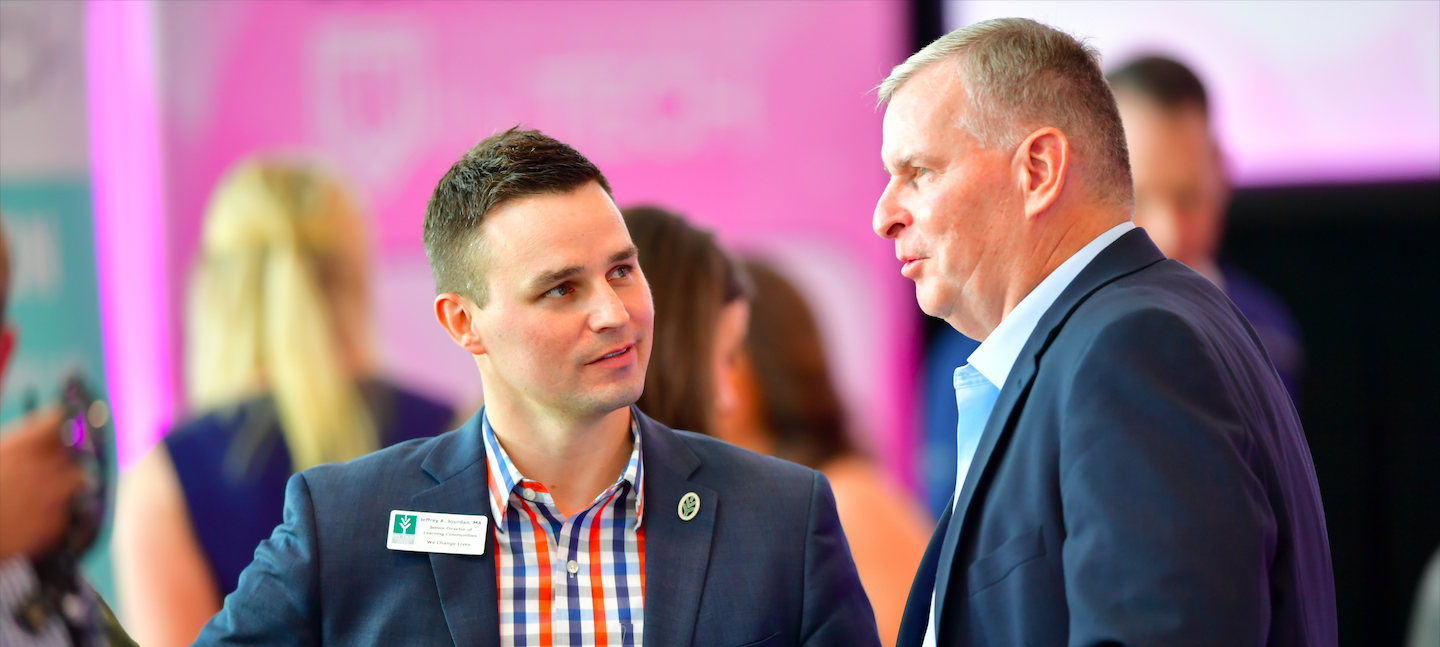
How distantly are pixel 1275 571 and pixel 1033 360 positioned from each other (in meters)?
0.40

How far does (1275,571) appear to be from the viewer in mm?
1480

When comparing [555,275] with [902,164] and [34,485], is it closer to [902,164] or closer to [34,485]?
[902,164]

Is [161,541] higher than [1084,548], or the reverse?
[1084,548]

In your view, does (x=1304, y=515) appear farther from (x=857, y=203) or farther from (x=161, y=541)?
(x=857, y=203)

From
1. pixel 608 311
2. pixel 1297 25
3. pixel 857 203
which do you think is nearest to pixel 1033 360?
pixel 608 311

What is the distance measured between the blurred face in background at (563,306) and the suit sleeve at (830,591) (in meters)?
0.39

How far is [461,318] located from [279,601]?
1.75ft

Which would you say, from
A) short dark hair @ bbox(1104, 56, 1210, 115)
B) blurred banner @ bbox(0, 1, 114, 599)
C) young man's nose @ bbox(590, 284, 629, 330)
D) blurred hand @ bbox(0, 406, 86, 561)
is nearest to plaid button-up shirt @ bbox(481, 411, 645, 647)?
young man's nose @ bbox(590, 284, 629, 330)

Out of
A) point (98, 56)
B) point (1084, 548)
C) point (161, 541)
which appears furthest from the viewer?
point (98, 56)

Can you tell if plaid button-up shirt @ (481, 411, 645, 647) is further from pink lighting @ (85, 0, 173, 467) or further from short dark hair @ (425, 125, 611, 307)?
pink lighting @ (85, 0, 173, 467)

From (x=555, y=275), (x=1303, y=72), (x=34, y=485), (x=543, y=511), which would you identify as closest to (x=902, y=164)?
(x=555, y=275)

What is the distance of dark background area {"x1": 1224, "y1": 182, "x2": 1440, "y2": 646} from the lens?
495 cm

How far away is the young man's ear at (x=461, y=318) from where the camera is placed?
6.37 ft

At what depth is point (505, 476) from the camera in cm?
188
